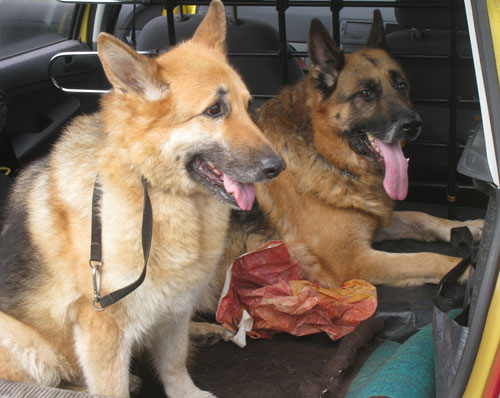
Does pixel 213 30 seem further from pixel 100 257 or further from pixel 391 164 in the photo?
pixel 391 164

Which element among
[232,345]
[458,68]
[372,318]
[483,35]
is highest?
[483,35]

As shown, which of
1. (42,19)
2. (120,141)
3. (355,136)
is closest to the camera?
(120,141)

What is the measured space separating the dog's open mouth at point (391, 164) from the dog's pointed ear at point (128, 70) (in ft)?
4.74

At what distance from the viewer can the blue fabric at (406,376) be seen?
1.81 meters

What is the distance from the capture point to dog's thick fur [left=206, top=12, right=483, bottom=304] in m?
3.04

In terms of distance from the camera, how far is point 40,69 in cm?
460

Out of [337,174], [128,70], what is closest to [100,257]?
[128,70]

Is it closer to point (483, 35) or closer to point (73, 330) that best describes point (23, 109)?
point (73, 330)

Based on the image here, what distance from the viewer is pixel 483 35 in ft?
4.93

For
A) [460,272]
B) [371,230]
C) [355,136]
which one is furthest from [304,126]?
[460,272]

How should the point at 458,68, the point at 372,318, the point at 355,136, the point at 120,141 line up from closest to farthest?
1. the point at 120,141
2. the point at 372,318
3. the point at 355,136
4. the point at 458,68

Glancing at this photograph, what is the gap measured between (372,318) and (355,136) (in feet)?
3.20

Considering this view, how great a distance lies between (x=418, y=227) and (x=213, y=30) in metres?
1.94

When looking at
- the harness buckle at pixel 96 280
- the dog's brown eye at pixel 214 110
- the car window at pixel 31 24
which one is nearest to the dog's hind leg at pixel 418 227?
the dog's brown eye at pixel 214 110
